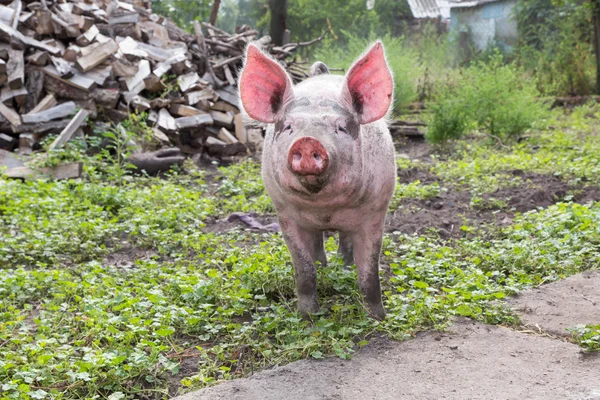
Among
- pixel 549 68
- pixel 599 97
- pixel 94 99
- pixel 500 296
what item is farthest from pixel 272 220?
pixel 549 68

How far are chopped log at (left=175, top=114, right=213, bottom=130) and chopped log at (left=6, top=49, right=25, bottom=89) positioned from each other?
1.98 m

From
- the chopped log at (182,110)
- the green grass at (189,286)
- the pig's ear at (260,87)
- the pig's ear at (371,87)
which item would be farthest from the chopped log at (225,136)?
the pig's ear at (371,87)

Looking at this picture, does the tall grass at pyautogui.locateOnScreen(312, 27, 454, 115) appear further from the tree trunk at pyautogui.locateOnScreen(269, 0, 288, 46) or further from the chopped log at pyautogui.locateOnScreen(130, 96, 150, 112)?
the chopped log at pyautogui.locateOnScreen(130, 96, 150, 112)

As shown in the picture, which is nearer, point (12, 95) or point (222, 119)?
point (12, 95)

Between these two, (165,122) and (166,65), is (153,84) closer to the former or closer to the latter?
(166,65)

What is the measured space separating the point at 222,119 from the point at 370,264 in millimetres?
6781

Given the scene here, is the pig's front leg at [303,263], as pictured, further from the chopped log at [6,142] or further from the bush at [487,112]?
the bush at [487,112]

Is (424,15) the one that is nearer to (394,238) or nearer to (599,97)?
(599,97)

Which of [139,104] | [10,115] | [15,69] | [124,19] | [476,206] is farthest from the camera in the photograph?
[124,19]

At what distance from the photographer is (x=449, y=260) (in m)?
4.64

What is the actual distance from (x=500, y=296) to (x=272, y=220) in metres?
2.79

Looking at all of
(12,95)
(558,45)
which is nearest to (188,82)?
(12,95)

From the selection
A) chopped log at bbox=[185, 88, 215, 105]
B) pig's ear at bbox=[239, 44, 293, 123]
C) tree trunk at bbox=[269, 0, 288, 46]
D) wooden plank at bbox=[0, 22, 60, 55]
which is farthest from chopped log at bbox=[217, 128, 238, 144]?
pig's ear at bbox=[239, 44, 293, 123]

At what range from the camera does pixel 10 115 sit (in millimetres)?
8633
